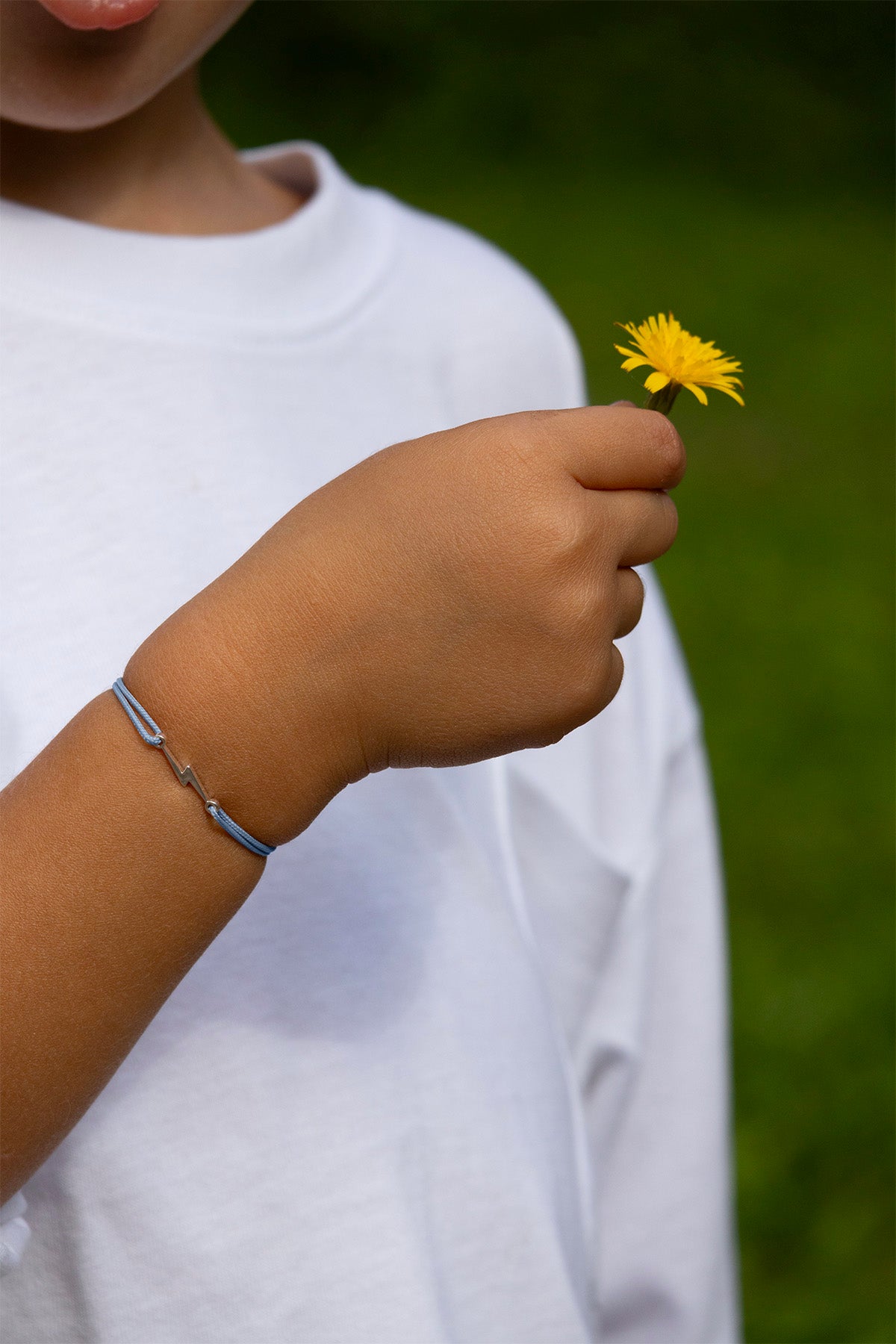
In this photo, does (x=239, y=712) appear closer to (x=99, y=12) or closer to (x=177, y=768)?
→ (x=177, y=768)

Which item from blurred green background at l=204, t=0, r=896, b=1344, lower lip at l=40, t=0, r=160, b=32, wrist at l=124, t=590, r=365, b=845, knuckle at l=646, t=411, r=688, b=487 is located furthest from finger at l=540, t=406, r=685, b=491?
blurred green background at l=204, t=0, r=896, b=1344

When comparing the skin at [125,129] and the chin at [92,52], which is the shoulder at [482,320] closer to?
the skin at [125,129]

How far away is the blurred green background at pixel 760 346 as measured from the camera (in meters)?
1.55

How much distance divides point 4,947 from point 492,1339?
0.30 metres

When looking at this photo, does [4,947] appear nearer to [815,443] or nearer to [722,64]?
[815,443]

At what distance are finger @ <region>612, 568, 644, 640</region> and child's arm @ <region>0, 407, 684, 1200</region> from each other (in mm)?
24

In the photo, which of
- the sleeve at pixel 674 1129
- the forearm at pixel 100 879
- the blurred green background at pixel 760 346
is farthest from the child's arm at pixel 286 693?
the blurred green background at pixel 760 346

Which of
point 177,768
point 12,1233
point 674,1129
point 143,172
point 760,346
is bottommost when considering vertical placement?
point 674,1129

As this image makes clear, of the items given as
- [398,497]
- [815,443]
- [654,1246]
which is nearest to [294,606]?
[398,497]

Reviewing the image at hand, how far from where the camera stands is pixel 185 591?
60 cm

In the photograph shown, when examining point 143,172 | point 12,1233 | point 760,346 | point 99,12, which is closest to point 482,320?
point 143,172

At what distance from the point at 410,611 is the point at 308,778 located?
0.07m

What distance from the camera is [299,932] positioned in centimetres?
60

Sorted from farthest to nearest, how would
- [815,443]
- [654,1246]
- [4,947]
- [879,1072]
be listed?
[815,443], [879,1072], [654,1246], [4,947]
